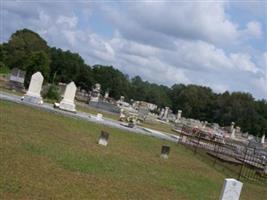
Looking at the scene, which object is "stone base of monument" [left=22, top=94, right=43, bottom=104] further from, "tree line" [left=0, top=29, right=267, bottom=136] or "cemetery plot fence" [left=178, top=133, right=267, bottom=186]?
"tree line" [left=0, top=29, right=267, bottom=136]

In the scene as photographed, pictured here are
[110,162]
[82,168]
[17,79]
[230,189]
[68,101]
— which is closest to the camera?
[230,189]

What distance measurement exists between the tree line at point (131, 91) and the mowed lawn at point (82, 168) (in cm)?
4853

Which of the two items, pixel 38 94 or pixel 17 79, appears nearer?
pixel 38 94

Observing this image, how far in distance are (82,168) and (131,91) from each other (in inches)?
3639

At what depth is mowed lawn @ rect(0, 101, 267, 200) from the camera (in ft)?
31.8

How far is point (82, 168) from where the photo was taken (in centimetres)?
1216

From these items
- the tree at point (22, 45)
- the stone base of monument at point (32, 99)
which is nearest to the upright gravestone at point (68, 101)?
the stone base of monument at point (32, 99)

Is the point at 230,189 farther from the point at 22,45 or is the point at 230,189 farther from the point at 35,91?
the point at 22,45

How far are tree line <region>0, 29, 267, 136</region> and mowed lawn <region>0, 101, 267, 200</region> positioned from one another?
4853 cm

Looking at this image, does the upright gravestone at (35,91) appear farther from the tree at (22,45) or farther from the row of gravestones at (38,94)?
the tree at (22,45)

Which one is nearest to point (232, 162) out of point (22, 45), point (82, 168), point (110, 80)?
A: point (82, 168)

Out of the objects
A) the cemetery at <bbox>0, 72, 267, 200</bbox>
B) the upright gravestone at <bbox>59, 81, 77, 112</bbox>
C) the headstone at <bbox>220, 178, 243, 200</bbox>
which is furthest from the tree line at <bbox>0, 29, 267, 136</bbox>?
the headstone at <bbox>220, 178, 243, 200</bbox>

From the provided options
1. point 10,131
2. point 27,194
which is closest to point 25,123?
point 10,131

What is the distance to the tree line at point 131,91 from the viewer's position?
8031 centimetres
